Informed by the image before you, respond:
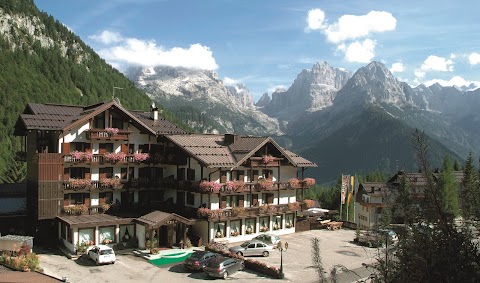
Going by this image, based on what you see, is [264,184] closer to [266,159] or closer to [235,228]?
[266,159]

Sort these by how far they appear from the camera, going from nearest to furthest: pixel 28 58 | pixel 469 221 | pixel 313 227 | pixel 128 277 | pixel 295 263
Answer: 1. pixel 469 221
2. pixel 128 277
3. pixel 295 263
4. pixel 313 227
5. pixel 28 58

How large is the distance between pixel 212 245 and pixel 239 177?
8.69 metres

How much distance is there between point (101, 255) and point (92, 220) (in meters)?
5.54

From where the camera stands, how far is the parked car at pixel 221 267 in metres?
32.5

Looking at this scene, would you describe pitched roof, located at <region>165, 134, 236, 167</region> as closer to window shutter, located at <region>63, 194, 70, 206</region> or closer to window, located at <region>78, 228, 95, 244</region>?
window shutter, located at <region>63, 194, 70, 206</region>

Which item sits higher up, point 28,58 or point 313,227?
point 28,58

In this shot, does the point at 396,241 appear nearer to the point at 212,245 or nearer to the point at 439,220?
the point at 439,220

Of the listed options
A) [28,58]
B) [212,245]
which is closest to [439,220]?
[212,245]

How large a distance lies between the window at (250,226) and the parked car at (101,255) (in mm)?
16267

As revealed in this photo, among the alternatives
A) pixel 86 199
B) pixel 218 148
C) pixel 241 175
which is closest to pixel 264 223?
pixel 241 175

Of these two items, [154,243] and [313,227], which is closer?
[154,243]

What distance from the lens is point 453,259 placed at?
21.2 feet

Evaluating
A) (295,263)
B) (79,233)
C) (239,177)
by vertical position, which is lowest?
(295,263)

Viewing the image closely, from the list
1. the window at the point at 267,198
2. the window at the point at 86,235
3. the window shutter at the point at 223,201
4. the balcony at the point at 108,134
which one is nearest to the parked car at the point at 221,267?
the window shutter at the point at 223,201
